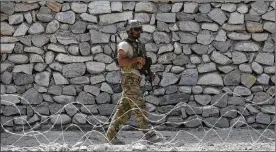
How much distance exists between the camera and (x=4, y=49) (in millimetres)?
9273

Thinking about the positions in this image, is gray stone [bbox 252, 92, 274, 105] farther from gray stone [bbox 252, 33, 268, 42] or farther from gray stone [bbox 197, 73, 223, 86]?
gray stone [bbox 252, 33, 268, 42]

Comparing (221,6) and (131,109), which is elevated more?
(221,6)

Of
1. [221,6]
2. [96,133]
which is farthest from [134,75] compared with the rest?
[221,6]

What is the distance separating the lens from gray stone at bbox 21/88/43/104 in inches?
368

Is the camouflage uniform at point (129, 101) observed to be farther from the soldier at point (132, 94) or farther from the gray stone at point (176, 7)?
the gray stone at point (176, 7)

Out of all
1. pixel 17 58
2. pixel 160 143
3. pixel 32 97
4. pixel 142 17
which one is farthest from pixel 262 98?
pixel 17 58

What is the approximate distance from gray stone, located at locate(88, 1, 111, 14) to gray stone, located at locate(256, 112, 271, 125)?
2700 millimetres

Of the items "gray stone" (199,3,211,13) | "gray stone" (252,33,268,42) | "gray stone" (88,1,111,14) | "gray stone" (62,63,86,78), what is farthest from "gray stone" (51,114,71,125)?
"gray stone" (252,33,268,42)

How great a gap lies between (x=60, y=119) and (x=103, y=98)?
71 cm

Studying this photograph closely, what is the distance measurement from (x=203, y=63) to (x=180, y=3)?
95 cm

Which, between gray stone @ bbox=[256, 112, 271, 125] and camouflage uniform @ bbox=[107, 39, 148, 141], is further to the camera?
gray stone @ bbox=[256, 112, 271, 125]

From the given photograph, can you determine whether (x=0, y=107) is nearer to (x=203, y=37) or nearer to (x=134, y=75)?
(x=134, y=75)

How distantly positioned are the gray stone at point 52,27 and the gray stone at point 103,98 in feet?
3.84

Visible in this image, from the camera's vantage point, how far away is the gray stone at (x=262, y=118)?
933 centimetres
